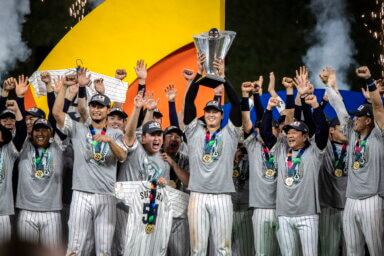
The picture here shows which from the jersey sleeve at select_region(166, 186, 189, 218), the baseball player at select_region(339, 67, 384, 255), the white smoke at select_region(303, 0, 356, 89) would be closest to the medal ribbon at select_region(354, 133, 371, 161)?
the baseball player at select_region(339, 67, 384, 255)

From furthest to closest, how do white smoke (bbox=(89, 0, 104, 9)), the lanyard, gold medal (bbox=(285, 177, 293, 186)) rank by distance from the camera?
white smoke (bbox=(89, 0, 104, 9))
the lanyard
gold medal (bbox=(285, 177, 293, 186))

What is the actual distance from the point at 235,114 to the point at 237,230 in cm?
130

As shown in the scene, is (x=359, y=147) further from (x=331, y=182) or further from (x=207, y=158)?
(x=207, y=158)

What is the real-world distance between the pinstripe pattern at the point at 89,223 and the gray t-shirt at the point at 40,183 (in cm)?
27

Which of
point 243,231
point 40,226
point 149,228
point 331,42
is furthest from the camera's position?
point 331,42

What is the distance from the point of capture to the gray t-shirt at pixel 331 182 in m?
4.95

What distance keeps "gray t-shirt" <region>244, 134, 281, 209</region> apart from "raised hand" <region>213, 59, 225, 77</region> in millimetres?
673

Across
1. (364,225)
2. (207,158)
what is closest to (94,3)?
(207,158)

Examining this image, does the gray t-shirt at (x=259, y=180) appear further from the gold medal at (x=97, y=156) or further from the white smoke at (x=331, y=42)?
the white smoke at (x=331, y=42)

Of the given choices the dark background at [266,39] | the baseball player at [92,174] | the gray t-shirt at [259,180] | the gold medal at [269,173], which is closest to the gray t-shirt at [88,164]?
the baseball player at [92,174]

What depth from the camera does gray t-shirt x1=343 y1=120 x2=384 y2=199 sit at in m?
4.43

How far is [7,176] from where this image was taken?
185 inches

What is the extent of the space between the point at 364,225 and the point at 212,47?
2.00 metres

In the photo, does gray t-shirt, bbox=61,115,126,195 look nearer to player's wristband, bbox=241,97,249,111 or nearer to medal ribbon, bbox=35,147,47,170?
medal ribbon, bbox=35,147,47,170
